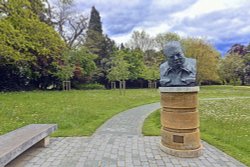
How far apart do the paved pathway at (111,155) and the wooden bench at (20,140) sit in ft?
1.04

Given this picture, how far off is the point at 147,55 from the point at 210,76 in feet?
39.3

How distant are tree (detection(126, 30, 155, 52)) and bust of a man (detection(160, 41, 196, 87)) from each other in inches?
1513

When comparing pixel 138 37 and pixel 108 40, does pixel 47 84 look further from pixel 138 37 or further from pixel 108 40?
pixel 138 37

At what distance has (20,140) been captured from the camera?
420cm

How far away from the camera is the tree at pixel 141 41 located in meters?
42.7

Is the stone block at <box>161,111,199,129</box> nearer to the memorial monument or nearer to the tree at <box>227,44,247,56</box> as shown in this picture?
the memorial monument

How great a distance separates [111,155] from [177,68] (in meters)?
2.17

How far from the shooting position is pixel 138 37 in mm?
42844

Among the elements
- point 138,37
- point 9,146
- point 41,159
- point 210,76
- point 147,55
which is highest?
point 138,37

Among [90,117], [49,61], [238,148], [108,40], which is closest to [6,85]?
[49,61]

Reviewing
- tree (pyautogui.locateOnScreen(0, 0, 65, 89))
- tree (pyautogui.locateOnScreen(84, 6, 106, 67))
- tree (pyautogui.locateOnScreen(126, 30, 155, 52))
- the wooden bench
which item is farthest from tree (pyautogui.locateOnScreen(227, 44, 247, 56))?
the wooden bench

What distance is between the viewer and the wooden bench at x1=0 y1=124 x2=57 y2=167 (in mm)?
3493

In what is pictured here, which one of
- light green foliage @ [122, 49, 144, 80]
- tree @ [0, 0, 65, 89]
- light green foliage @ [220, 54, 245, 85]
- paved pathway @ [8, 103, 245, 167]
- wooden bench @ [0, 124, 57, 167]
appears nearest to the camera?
wooden bench @ [0, 124, 57, 167]

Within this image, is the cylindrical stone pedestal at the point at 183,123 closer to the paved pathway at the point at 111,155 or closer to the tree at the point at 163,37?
the paved pathway at the point at 111,155
